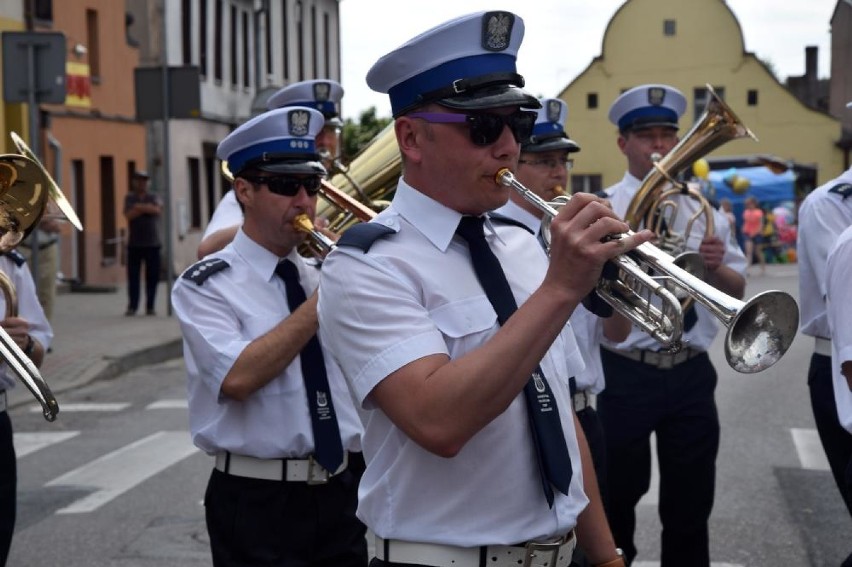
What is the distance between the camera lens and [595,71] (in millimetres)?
62531

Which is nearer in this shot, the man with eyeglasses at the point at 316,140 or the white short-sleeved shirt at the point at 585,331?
the white short-sleeved shirt at the point at 585,331

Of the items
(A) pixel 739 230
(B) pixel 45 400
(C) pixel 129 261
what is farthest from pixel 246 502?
(A) pixel 739 230

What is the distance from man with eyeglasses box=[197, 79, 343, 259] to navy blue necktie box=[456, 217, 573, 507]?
10.2 ft

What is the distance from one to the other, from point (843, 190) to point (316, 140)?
220 centimetres

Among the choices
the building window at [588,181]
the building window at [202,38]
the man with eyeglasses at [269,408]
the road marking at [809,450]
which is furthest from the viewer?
the building window at [588,181]

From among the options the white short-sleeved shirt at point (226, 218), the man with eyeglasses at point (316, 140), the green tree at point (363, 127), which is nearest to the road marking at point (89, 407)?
the man with eyeglasses at point (316, 140)

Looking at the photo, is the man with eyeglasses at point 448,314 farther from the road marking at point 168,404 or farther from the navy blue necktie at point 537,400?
the road marking at point 168,404

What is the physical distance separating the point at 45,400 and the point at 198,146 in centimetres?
3357

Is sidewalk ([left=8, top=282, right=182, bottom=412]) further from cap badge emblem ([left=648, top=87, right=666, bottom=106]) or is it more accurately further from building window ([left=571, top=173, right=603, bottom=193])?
building window ([left=571, top=173, right=603, bottom=193])

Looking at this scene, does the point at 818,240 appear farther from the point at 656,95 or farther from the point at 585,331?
the point at 656,95

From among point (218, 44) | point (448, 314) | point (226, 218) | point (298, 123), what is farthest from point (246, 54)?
point (448, 314)

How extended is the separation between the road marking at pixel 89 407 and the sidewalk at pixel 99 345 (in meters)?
0.13

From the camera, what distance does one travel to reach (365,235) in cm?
320

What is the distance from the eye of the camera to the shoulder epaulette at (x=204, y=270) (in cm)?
476
